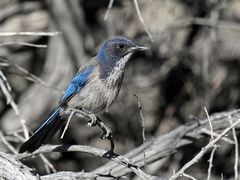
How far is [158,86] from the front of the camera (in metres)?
9.04

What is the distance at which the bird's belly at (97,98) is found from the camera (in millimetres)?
5832

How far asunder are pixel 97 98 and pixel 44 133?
661mm

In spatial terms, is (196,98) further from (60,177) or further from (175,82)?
(60,177)

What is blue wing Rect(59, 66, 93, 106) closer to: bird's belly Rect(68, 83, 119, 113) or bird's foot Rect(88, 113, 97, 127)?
bird's belly Rect(68, 83, 119, 113)

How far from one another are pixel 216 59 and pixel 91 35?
1942mm

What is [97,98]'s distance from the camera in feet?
19.1

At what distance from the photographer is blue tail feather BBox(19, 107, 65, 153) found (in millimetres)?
5004

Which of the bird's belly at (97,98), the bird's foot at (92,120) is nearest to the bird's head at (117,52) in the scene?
the bird's belly at (97,98)

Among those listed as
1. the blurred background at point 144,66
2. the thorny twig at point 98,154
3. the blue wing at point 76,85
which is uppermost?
the blurred background at point 144,66

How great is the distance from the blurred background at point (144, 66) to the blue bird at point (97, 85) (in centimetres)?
209

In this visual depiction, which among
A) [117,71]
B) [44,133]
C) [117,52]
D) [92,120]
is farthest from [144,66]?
[92,120]

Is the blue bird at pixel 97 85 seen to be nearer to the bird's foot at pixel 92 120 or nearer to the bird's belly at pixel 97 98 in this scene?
the bird's belly at pixel 97 98

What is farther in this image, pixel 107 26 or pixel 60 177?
pixel 107 26

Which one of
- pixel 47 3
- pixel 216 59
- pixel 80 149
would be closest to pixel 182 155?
pixel 216 59
